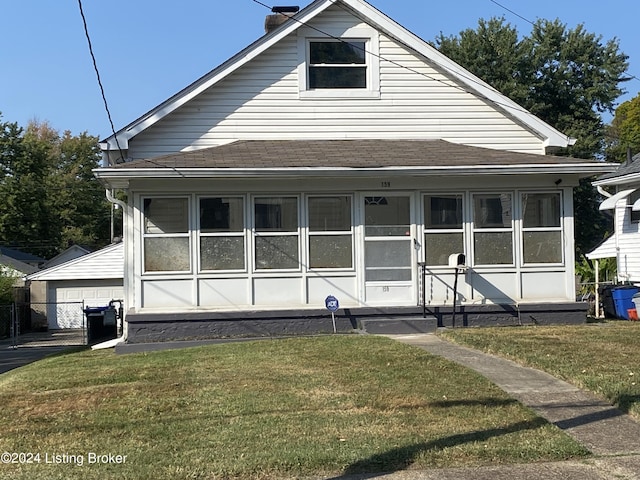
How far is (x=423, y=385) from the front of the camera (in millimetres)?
7758

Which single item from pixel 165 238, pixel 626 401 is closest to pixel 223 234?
pixel 165 238

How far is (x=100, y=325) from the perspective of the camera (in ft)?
63.4

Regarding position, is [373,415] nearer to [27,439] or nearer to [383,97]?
[27,439]

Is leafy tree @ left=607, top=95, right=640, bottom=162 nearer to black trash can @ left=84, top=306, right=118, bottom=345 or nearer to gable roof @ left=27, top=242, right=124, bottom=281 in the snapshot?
gable roof @ left=27, top=242, right=124, bottom=281

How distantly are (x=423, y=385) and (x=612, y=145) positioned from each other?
4467 cm

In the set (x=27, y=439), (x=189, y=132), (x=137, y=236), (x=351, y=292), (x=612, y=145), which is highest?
(x=612, y=145)

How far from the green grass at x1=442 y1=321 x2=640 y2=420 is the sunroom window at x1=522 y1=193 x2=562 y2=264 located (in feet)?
5.01

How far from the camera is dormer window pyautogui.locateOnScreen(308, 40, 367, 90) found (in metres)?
15.3

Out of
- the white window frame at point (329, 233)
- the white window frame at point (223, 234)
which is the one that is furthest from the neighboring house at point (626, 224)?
the white window frame at point (223, 234)

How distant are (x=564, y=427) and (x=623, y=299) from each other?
1145cm

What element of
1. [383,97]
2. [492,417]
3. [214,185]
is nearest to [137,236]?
[214,185]

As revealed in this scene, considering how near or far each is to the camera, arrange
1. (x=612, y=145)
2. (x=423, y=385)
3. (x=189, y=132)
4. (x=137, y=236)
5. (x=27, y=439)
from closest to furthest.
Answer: (x=27, y=439)
(x=423, y=385)
(x=137, y=236)
(x=189, y=132)
(x=612, y=145)

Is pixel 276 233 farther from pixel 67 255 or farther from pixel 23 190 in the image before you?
pixel 23 190

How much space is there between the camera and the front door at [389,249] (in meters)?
13.6
